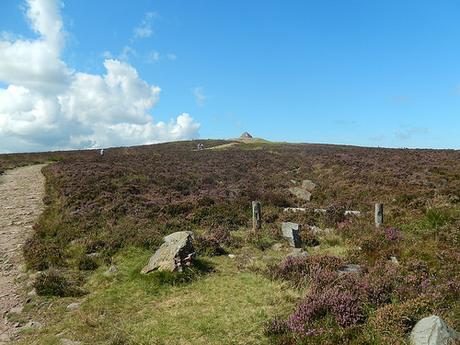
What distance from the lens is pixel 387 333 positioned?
23.3 ft

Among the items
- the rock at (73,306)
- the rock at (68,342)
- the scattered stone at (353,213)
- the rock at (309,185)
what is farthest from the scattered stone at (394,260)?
the rock at (309,185)

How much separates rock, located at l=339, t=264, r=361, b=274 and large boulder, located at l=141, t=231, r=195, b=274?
14.2 ft

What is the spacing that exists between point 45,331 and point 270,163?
31155mm

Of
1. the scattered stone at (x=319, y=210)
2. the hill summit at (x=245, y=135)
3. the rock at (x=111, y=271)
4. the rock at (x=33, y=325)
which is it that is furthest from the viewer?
the hill summit at (x=245, y=135)

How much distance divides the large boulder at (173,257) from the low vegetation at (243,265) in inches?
14.0

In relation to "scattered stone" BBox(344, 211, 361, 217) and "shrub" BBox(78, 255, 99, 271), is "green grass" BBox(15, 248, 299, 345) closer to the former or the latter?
"shrub" BBox(78, 255, 99, 271)

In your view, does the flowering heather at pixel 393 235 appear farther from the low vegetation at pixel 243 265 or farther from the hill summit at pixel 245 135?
the hill summit at pixel 245 135

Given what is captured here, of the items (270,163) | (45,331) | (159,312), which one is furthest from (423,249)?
(270,163)

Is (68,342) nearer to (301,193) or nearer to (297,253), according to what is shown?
(297,253)

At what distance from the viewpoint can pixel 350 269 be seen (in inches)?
429

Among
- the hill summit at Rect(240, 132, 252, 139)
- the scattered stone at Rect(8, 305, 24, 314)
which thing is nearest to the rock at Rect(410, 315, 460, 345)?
the scattered stone at Rect(8, 305, 24, 314)

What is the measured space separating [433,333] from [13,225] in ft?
54.7

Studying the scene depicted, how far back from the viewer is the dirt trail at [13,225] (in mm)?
10211

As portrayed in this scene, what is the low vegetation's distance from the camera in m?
7.89
